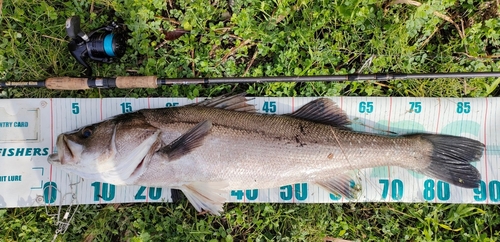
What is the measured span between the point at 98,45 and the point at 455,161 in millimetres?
3282

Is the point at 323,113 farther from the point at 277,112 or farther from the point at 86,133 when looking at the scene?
the point at 86,133

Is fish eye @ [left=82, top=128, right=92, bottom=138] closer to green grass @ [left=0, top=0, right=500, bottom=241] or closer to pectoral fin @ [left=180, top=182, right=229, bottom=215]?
green grass @ [left=0, top=0, right=500, bottom=241]

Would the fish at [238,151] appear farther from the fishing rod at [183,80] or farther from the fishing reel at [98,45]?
the fishing reel at [98,45]

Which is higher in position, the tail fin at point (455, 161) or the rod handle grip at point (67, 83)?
the rod handle grip at point (67, 83)

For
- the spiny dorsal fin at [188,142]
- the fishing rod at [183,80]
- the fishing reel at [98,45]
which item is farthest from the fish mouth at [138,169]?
the fishing reel at [98,45]

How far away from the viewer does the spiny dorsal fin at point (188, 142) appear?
286 cm

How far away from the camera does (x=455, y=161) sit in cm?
322

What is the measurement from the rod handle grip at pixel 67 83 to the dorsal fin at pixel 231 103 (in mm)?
1066

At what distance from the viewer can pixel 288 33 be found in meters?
3.54

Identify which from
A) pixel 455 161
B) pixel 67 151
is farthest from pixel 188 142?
pixel 455 161

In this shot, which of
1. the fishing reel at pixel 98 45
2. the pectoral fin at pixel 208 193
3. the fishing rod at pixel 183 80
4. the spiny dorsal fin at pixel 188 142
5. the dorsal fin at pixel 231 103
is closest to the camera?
the spiny dorsal fin at pixel 188 142

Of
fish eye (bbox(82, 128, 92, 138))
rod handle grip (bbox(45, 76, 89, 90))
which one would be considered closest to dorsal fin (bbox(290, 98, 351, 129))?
fish eye (bbox(82, 128, 92, 138))

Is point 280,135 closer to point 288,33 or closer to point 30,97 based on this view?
point 288,33

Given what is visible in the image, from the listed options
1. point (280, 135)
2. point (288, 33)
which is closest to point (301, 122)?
point (280, 135)
